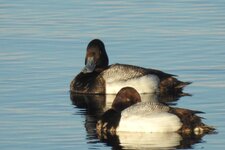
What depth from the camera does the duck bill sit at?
2169cm

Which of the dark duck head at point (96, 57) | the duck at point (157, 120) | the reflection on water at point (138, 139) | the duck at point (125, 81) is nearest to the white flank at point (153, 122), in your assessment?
the duck at point (157, 120)

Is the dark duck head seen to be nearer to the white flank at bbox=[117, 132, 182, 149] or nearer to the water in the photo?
the water

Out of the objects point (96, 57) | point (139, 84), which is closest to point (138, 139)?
point (139, 84)

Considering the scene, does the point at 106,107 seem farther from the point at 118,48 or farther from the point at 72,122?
the point at 118,48

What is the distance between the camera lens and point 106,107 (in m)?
19.6

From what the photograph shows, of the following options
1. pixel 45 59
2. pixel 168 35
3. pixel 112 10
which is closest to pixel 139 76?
pixel 45 59

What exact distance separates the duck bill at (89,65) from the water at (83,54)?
29cm

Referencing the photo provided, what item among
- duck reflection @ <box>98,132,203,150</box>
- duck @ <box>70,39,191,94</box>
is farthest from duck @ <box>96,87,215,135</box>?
duck @ <box>70,39,191,94</box>

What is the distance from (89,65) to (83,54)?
176cm

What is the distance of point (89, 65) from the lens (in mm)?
21844

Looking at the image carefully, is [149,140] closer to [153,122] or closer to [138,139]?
[138,139]

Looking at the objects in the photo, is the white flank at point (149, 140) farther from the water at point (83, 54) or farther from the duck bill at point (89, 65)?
the duck bill at point (89, 65)

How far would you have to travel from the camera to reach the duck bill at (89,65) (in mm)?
21688

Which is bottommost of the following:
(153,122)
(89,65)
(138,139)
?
(138,139)
